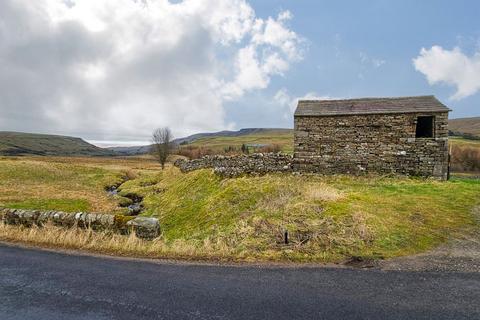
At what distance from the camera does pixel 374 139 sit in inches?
830

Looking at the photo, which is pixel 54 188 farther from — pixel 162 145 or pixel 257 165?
pixel 162 145

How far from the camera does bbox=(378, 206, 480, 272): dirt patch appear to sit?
25.6 ft

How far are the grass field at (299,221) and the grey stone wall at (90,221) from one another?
50cm

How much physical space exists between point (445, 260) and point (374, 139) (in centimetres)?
1397

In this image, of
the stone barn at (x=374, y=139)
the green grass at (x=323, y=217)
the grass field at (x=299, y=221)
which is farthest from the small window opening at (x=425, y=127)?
the green grass at (x=323, y=217)

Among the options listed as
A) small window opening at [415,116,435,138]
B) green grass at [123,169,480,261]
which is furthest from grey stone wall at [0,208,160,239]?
small window opening at [415,116,435,138]

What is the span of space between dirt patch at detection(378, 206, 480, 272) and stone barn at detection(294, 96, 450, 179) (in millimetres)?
11820

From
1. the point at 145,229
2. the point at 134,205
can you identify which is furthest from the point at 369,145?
the point at 134,205

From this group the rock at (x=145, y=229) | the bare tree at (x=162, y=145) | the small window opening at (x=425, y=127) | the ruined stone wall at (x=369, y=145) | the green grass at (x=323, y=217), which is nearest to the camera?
the green grass at (x=323, y=217)

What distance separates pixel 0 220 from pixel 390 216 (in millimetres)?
16073

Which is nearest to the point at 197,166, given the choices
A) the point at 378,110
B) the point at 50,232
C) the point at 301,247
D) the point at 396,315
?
the point at 378,110

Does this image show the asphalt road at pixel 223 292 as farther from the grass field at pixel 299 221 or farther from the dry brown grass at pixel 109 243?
the grass field at pixel 299 221

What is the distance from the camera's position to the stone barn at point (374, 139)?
2039cm

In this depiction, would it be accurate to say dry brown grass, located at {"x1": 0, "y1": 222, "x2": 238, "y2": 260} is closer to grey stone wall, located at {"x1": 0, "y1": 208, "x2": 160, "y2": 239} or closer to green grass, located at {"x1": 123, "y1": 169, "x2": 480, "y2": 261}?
grey stone wall, located at {"x1": 0, "y1": 208, "x2": 160, "y2": 239}
